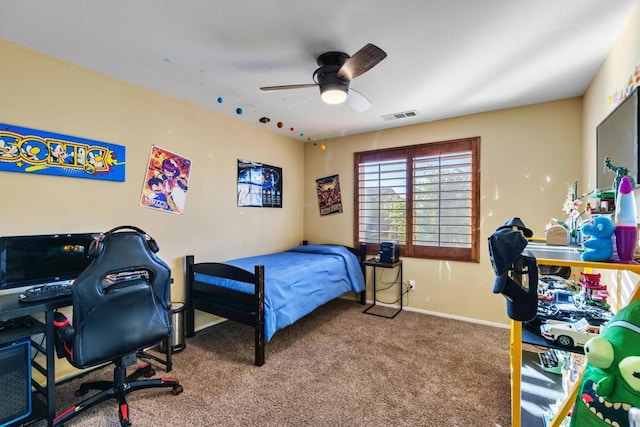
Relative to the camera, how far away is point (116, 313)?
1764 millimetres

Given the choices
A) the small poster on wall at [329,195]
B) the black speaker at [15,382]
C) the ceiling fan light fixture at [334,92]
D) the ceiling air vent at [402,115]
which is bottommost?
the black speaker at [15,382]

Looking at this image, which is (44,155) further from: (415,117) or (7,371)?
(415,117)

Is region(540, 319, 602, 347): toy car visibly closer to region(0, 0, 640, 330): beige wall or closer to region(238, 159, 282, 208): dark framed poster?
region(0, 0, 640, 330): beige wall

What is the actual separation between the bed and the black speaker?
4.26ft

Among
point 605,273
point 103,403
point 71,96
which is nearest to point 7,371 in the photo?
point 103,403

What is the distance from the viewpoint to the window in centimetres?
352

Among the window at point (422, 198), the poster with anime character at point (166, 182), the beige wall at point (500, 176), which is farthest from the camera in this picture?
the window at point (422, 198)

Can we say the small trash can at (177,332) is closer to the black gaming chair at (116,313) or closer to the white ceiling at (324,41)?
the black gaming chair at (116,313)

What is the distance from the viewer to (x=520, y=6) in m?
1.65

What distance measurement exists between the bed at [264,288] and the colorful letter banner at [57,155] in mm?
1123

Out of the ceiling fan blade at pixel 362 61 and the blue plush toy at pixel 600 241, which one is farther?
the ceiling fan blade at pixel 362 61

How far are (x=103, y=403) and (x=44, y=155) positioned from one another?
1.78m

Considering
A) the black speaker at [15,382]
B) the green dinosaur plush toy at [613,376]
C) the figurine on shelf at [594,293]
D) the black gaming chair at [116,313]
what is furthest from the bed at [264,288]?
the figurine on shelf at [594,293]

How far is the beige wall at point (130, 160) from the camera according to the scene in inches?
82.9
